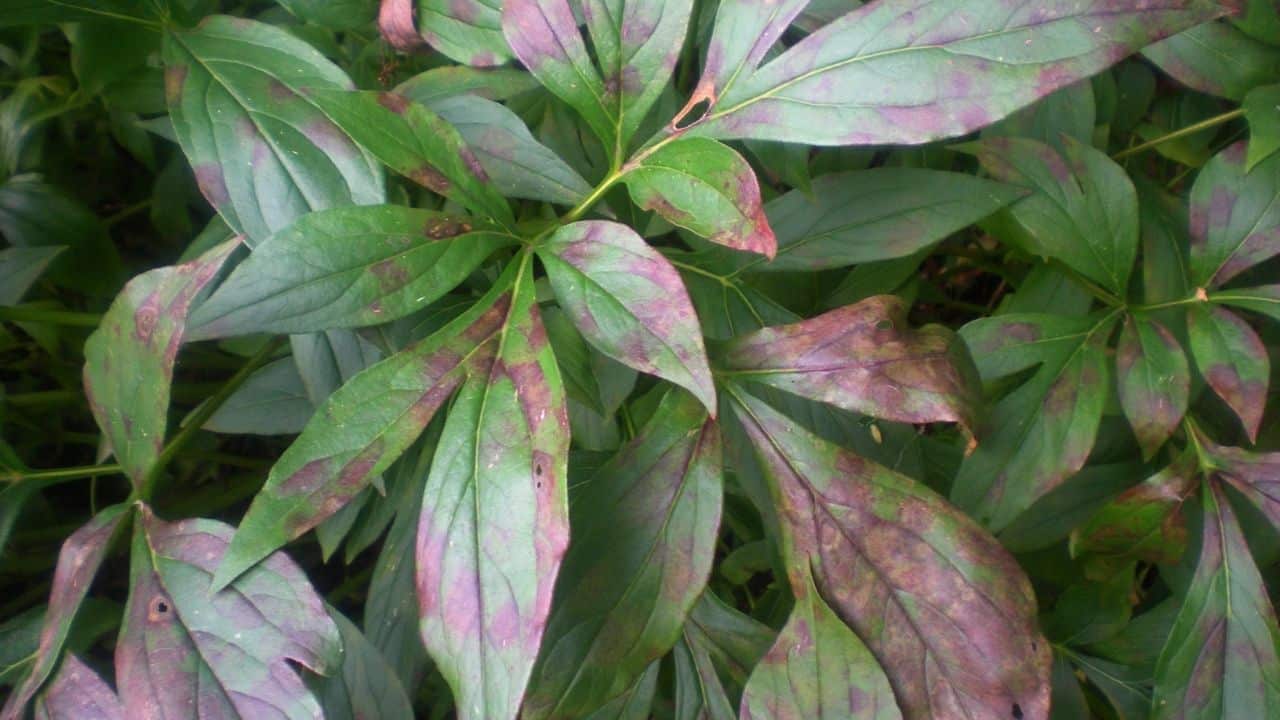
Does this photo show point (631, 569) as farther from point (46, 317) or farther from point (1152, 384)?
point (46, 317)

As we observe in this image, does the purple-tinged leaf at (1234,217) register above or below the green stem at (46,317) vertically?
above

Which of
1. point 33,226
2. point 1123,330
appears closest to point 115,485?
point 33,226

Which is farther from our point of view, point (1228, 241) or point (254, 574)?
point (1228, 241)

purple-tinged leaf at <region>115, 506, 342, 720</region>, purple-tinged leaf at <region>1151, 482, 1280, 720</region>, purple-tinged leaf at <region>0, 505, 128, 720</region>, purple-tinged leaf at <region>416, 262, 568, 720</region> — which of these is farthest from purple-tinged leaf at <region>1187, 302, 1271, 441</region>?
purple-tinged leaf at <region>0, 505, 128, 720</region>

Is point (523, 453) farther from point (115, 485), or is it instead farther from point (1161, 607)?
point (115, 485)

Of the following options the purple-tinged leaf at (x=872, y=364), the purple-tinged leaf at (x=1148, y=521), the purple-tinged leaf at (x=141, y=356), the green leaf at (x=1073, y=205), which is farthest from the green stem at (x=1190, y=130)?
the purple-tinged leaf at (x=141, y=356)

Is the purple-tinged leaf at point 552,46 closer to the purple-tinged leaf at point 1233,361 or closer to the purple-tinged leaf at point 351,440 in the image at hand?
the purple-tinged leaf at point 351,440

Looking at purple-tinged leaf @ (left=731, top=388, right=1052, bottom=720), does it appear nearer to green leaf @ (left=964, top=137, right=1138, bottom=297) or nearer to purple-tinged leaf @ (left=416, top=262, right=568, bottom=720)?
purple-tinged leaf @ (left=416, top=262, right=568, bottom=720)
